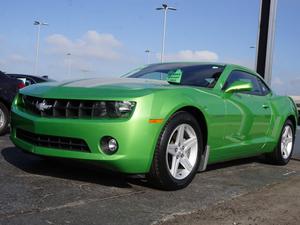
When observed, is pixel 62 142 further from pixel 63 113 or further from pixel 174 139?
pixel 174 139

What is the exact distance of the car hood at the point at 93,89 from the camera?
4320 millimetres

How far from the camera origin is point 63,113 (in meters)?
4.45

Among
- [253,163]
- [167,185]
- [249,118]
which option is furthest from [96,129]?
[253,163]

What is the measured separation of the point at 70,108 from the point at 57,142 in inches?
12.9

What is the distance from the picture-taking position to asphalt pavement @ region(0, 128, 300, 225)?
3.54 metres

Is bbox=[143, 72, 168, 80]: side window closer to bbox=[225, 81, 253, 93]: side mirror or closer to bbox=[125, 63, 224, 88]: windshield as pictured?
bbox=[125, 63, 224, 88]: windshield

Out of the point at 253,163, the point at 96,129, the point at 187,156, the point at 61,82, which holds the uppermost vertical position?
the point at 61,82

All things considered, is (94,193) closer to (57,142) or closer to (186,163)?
(57,142)

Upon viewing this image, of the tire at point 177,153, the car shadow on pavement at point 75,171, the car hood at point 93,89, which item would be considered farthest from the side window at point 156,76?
the car shadow on pavement at point 75,171

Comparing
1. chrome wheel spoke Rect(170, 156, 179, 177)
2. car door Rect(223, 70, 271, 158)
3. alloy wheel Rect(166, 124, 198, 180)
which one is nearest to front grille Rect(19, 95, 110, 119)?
alloy wheel Rect(166, 124, 198, 180)

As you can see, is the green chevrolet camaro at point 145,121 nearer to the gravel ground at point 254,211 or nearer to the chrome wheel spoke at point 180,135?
the chrome wheel spoke at point 180,135

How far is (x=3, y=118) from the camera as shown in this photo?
27.4 feet

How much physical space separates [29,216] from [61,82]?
5.89 ft

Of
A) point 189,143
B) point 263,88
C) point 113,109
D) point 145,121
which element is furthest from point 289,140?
point 113,109
